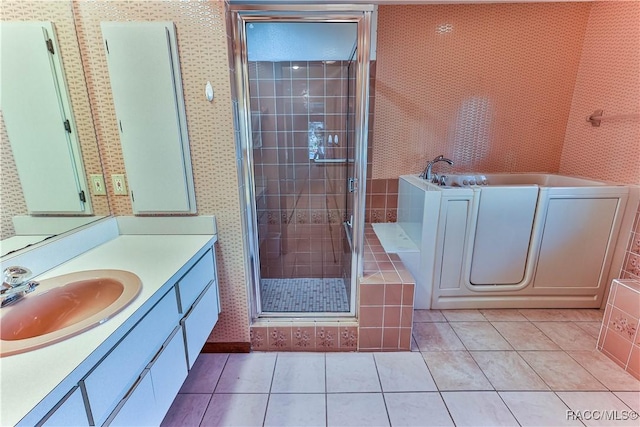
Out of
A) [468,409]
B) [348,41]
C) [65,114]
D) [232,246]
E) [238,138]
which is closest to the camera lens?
[65,114]

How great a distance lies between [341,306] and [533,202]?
160 cm

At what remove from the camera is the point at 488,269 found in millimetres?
2268

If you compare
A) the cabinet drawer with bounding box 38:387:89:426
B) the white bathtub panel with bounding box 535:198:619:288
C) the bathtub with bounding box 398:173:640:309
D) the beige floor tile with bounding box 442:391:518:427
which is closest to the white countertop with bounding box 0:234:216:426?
the cabinet drawer with bounding box 38:387:89:426

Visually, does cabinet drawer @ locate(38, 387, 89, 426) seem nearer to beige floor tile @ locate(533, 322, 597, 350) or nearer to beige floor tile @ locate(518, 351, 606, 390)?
beige floor tile @ locate(518, 351, 606, 390)

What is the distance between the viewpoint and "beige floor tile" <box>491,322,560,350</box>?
1902mm

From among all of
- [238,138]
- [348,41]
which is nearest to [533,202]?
[348,41]

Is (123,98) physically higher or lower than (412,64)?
lower

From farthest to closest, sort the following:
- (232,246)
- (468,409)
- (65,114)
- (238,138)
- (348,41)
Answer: (348,41) < (232,246) < (238,138) < (468,409) < (65,114)

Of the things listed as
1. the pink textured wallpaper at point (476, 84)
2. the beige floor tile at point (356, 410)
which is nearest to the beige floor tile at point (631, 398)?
the beige floor tile at point (356, 410)

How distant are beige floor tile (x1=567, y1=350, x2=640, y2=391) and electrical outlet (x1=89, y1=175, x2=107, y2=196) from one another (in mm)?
2896

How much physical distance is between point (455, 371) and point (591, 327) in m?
1.20

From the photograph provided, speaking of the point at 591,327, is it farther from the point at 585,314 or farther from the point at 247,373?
the point at 247,373

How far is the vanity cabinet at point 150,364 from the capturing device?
A: 78cm

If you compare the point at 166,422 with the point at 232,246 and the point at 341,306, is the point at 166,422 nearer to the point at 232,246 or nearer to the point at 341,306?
the point at 232,246
